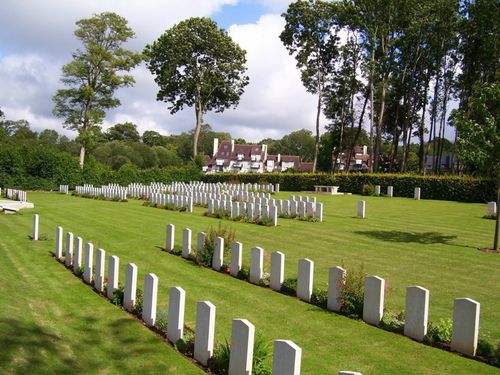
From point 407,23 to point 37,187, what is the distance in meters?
37.3

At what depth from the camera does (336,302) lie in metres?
7.89

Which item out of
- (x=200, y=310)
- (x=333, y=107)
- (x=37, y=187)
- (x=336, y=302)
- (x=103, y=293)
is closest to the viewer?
(x=200, y=310)

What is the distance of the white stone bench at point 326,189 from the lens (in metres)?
38.0

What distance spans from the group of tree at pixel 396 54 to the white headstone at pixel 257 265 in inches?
1428

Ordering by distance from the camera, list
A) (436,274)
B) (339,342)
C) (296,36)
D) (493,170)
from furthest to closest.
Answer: (296,36), (493,170), (436,274), (339,342)

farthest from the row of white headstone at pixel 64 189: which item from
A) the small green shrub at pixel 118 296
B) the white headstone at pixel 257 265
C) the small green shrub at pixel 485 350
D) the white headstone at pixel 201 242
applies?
the small green shrub at pixel 485 350

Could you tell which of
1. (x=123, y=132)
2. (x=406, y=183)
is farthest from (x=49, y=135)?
(x=406, y=183)

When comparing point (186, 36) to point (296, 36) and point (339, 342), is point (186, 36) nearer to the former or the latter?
point (296, 36)

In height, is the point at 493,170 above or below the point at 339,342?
above

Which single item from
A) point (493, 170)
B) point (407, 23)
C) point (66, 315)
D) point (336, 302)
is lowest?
point (66, 315)

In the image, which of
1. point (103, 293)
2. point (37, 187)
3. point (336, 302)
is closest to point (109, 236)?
point (103, 293)

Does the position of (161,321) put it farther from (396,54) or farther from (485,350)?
(396,54)

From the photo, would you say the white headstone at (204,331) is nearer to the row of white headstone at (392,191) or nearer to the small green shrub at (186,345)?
the small green shrub at (186,345)

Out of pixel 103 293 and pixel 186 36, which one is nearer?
pixel 103 293
